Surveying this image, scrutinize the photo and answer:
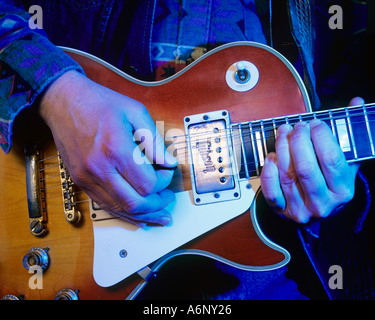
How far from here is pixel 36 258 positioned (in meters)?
0.79

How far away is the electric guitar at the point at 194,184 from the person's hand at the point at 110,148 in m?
0.08

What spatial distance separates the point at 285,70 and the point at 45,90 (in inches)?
25.5

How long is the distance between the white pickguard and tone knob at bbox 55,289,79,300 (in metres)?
0.09

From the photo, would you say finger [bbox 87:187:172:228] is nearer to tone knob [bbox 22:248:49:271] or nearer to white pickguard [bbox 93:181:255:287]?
white pickguard [bbox 93:181:255:287]

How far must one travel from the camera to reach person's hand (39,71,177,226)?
0.62m

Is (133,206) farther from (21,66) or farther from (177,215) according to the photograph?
(21,66)

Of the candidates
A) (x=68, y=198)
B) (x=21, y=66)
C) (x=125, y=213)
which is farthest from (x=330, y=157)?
(x=21, y=66)

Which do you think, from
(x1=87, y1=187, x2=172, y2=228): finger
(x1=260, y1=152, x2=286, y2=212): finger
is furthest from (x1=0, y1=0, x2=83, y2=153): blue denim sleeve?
(x1=260, y1=152, x2=286, y2=212): finger

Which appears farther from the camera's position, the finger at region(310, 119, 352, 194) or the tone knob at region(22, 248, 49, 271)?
the tone knob at region(22, 248, 49, 271)

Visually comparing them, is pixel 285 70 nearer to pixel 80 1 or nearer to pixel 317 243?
pixel 317 243

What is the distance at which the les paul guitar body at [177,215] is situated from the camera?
0.69m

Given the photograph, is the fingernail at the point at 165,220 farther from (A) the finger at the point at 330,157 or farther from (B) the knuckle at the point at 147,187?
(A) the finger at the point at 330,157

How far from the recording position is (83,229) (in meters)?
0.78

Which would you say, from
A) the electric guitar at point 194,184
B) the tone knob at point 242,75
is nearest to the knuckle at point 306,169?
the electric guitar at point 194,184
